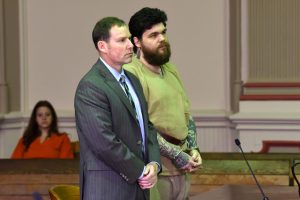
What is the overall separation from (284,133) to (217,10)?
1.30 meters

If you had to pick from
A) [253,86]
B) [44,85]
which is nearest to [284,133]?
[253,86]

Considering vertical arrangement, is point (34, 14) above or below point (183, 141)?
above

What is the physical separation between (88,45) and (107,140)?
15.7ft

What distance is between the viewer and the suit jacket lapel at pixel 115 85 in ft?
9.58

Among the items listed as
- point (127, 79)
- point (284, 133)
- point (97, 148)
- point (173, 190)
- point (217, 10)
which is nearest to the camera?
point (97, 148)

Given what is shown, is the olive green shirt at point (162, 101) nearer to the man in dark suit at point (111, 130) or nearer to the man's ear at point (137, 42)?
the man's ear at point (137, 42)

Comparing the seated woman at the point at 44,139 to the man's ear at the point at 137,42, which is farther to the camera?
the seated woman at the point at 44,139

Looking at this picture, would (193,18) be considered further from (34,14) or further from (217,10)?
(34,14)

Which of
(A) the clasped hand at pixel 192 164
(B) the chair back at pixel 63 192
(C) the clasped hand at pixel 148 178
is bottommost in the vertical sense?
(B) the chair back at pixel 63 192

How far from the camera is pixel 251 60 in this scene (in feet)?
22.9

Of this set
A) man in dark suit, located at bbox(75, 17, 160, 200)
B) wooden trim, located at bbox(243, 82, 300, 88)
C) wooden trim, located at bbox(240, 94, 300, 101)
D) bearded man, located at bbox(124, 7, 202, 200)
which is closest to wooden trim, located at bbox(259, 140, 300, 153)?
wooden trim, located at bbox(240, 94, 300, 101)

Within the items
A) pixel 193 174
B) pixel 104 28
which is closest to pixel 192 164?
pixel 104 28

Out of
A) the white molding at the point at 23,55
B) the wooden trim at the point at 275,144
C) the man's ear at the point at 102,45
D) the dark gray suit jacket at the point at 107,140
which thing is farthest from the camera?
the white molding at the point at 23,55

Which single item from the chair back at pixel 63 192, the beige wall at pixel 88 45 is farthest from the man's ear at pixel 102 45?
the beige wall at pixel 88 45
